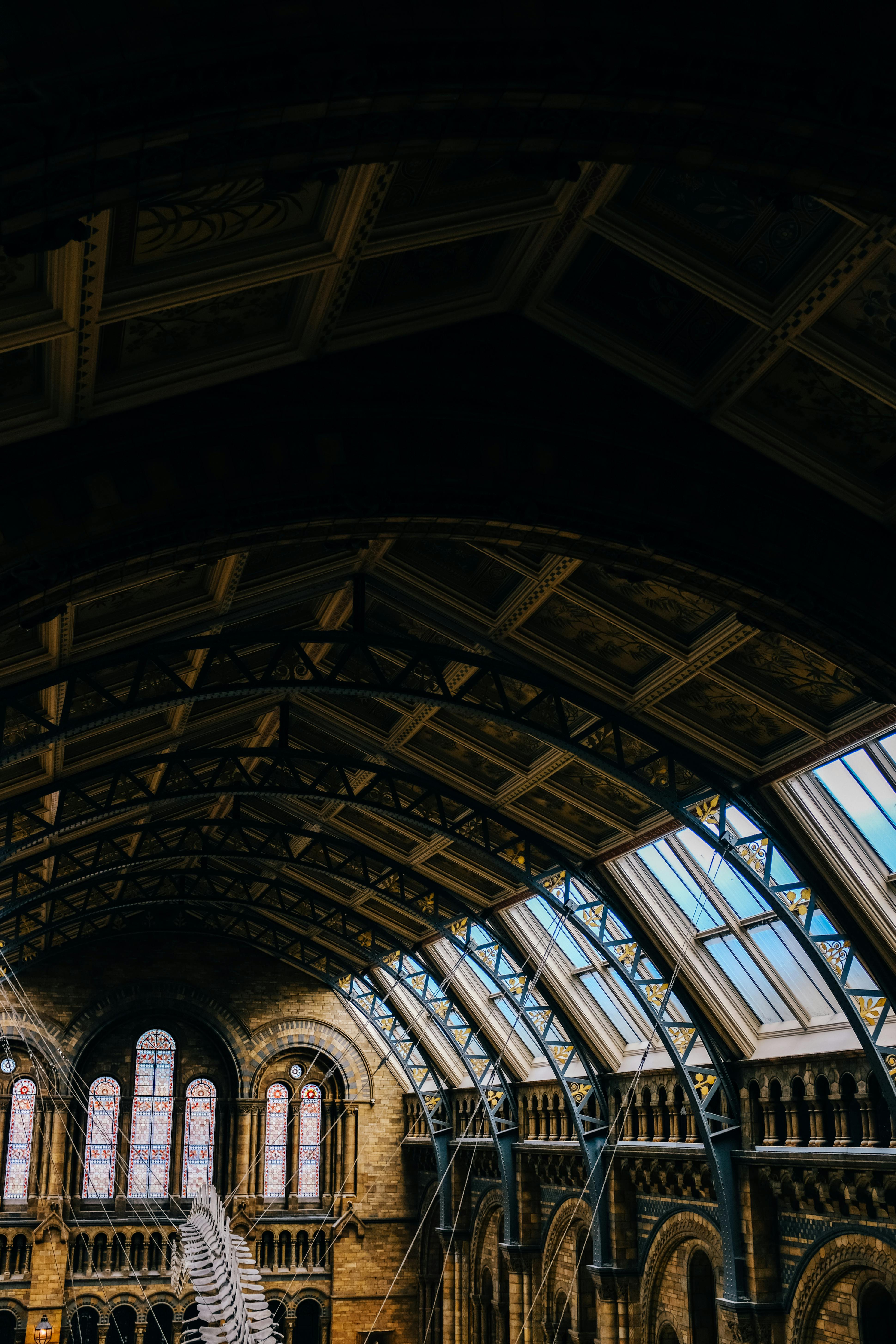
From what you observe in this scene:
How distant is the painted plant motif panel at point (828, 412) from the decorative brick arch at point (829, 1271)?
11684 millimetres

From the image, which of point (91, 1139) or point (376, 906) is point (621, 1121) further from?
point (91, 1139)

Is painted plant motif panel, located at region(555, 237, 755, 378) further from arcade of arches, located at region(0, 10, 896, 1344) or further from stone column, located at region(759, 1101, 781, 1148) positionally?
stone column, located at region(759, 1101, 781, 1148)

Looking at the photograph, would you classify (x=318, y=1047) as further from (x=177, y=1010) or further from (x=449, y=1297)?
(x=449, y=1297)

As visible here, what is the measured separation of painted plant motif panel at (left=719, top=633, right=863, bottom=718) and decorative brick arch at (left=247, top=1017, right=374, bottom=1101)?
28.2m

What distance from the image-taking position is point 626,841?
18.7m

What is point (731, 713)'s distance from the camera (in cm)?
1430

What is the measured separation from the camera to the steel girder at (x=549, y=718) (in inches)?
533

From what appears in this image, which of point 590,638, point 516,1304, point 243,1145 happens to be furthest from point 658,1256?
point 243,1145

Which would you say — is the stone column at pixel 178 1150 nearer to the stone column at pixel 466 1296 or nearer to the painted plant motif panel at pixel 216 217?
the stone column at pixel 466 1296

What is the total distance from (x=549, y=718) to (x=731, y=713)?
8.95ft

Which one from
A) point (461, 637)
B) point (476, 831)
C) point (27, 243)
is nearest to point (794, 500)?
point (461, 637)

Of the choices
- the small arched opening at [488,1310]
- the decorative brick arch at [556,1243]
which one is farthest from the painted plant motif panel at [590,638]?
the small arched opening at [488,1310]

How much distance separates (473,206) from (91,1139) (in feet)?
113

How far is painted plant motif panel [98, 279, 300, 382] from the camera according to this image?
818 cm
